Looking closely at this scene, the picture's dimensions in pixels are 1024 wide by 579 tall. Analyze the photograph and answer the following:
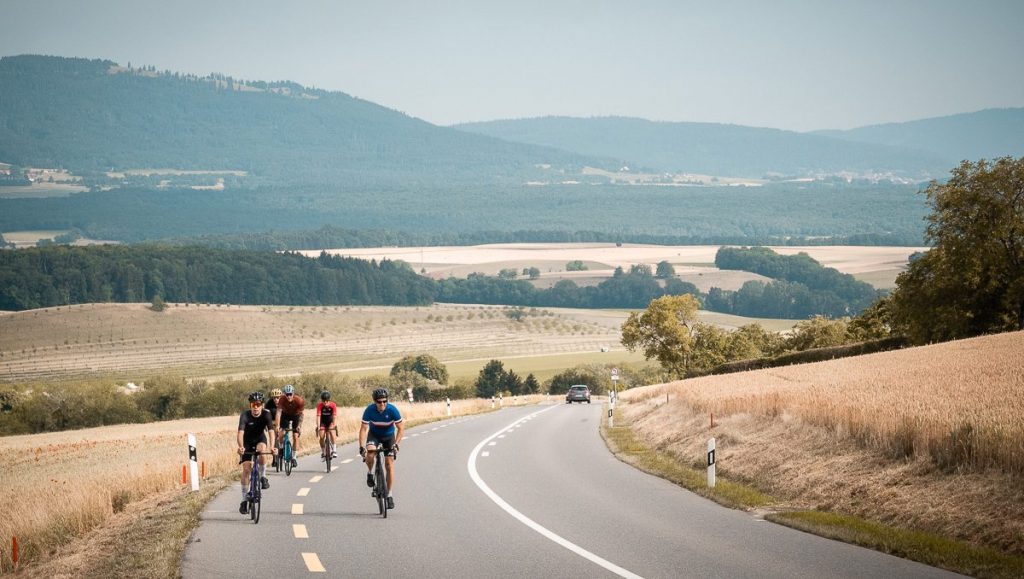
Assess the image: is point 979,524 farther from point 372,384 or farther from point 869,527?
point 372,384

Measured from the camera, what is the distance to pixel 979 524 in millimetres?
13008

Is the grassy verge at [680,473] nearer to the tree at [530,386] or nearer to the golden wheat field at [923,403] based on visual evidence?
the golden wheat field at [923,403]

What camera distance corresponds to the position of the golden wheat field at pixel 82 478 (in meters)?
16.9

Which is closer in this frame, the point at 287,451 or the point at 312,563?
the point at 312,563

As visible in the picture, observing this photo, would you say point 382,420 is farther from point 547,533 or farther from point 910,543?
point 910,543

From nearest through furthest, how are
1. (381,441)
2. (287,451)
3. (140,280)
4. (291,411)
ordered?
(381,441) → (287,451) → (291,411) → (140,280)

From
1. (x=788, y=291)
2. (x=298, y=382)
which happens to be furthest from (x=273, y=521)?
(x=788, y=291)

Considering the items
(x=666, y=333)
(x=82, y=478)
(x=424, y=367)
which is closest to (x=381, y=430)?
(x=82, y=478)

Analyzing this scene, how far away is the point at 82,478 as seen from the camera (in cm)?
2792

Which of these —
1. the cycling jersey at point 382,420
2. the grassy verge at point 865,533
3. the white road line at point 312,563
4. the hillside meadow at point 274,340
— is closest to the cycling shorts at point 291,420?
the cycling jersey at point 382,420

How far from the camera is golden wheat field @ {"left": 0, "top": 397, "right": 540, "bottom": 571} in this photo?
16906 millimetres

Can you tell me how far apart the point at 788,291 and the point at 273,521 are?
176 meters

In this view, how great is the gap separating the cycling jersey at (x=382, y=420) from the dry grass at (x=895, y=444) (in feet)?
18.8

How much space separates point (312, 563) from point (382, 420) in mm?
4802
